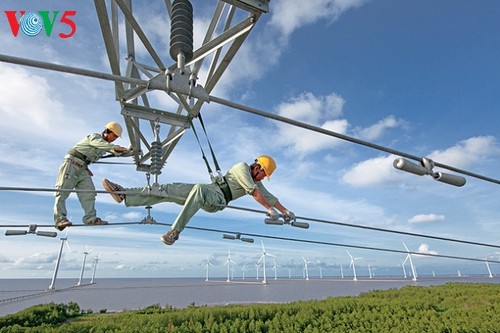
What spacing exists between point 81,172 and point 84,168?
0.09m

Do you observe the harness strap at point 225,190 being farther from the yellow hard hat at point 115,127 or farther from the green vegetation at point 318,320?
the green vegetation at point 318,320

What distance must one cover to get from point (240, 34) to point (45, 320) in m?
37.5

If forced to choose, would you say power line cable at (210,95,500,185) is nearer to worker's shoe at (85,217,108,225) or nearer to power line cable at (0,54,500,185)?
power line cable at (0,54,500,185)

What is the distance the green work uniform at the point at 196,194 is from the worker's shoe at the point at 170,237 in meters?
0.08

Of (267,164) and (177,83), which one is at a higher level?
(267,164)

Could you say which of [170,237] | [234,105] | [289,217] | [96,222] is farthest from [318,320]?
[234,105]

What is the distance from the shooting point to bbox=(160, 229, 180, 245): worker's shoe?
481 cm

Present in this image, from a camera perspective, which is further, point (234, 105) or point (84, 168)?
point (84, 168)

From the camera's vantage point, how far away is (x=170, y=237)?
483cm

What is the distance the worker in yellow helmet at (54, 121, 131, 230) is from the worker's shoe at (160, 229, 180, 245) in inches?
73.9

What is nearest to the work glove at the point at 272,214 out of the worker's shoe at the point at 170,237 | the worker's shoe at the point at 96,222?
the worker's shoe at the point at 170,237

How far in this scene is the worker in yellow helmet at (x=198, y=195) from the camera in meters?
5.10

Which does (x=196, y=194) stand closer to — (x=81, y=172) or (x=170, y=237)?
(x=170, y=237)

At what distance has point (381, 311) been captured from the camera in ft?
67.6
